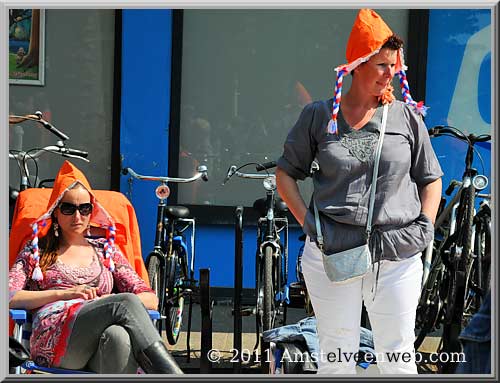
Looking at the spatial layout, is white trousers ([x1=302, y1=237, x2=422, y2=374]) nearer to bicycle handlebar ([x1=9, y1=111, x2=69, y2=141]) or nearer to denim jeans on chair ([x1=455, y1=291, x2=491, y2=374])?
denim jeans on chair ([x1=455, y1=291, x2=491, y2=374])

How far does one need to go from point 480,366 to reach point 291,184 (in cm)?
157

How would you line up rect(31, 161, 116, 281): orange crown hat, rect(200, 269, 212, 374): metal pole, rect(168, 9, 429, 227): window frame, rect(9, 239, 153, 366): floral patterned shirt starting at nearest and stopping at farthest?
rect(9, 239, 153, 366): floral patterned shirt → rect(31, 161, 116, 281): orange crown hat → rect(200, 269, 212, 374): metal pole → rect(168, 9, 429, 227): window frame

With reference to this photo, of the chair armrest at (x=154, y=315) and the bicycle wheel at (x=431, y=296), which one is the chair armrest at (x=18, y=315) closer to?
the chair armrest at (x=154, y=315)

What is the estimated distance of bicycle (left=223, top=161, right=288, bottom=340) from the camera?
6027 millimetres

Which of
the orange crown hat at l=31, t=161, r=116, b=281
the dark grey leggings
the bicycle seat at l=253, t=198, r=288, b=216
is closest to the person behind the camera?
the dark grey leggings

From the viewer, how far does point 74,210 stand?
5.25m

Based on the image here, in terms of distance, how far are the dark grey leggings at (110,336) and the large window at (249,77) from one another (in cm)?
352

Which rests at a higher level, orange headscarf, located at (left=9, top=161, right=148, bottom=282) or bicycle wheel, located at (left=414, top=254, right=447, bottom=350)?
orange headscarf, located at (left=9, top=161, right=148, bottom=282)

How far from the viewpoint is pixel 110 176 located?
8289 mm

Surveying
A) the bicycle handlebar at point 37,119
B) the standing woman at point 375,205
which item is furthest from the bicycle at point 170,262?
the standing woman at point 375,205

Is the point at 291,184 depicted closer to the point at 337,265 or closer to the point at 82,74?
the point at 337,265

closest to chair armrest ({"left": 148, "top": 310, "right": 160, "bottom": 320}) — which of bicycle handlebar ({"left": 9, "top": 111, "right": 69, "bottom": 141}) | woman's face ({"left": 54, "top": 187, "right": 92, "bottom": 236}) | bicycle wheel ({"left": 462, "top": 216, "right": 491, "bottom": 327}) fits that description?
woman's face ({"left": 54, "top": 187, "right": 92, "bottom": 236})

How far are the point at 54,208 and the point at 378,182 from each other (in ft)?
Result: 6.38

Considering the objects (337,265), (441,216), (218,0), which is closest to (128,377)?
(337,265)
